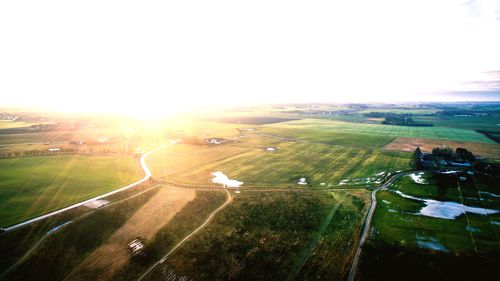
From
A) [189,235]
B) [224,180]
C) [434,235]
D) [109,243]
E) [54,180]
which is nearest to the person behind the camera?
[109,243]

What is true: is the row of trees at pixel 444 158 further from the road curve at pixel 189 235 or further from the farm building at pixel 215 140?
the farm building at pixel 215 140

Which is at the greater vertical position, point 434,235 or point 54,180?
point 54,180

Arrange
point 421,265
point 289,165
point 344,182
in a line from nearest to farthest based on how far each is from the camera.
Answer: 1. point 421,265
2. point 344,182
3. point 289,165

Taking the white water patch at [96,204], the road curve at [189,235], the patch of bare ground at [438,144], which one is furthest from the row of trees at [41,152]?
the patch of bare ground at [438,144]

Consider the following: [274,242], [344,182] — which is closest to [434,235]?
[274,242]

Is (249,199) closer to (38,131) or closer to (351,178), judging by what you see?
(351,178)

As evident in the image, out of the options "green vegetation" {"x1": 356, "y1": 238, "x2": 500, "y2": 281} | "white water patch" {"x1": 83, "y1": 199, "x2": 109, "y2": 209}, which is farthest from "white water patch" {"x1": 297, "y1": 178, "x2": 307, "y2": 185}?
"white water patch" {"x1": 83, "y1": 199, "x2": 109, "y2": 209}

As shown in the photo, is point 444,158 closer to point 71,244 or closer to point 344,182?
point 344,182
